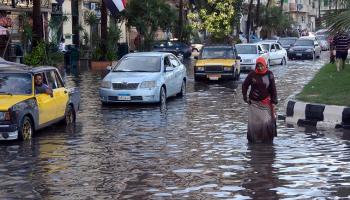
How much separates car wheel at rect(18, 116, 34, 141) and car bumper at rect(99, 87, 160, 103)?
6.47 meters

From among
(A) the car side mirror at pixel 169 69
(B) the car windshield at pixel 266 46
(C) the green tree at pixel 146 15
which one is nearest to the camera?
(A) the car side mirror at pixel 169 69

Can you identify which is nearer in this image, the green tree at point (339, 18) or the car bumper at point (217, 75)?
the green tree at point (339, 18)

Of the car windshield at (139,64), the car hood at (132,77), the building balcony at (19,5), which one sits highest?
the building balcony at (19,5)

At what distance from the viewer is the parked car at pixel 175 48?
2042 inches

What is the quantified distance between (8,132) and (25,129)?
54 centimetres

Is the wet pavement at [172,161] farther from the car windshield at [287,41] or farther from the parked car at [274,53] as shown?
the car windshield at [287,41]

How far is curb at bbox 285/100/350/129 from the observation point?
16.2 m

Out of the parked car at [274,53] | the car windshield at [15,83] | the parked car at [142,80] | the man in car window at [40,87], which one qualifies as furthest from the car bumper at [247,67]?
the car windshield at [15,83]

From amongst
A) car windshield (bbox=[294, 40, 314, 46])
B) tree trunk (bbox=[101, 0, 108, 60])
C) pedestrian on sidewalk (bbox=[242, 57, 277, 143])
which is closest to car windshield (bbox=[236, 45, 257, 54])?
tree trunk (bbox=[101, 0, 108, 60])

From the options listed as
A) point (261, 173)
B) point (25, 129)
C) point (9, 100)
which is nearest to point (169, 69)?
point (25, 129)

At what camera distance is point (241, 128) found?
53.6 ft

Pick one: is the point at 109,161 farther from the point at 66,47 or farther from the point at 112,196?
→ the point at 66,47

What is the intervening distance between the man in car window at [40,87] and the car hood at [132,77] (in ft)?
19.0

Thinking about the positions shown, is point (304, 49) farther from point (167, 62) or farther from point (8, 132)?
point (8, 132)
